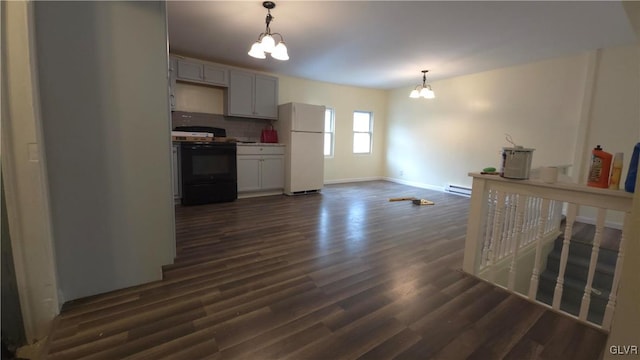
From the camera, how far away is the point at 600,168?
1.59 metres

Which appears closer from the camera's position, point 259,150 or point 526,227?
point 526,227

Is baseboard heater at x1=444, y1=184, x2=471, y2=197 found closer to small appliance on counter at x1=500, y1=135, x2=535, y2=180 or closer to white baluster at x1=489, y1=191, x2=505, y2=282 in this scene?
white baluster at x1=489, y1=191, x2=505, y2=282

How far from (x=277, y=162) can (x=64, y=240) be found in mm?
3600

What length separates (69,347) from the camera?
1.31 metres

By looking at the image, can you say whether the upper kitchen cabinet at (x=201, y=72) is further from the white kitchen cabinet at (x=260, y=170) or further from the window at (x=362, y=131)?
the window at (x=362, y=131)

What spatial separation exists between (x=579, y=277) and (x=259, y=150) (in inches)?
181

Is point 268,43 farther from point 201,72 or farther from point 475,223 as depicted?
point 475,223

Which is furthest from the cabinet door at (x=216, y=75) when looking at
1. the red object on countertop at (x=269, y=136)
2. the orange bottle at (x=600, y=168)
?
the orange bottle at (x=600, y=168)

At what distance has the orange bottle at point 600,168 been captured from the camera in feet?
5.07

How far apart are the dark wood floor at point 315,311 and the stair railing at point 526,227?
0.17 m

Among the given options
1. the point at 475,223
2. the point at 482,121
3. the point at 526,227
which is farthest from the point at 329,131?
the point at 475,223

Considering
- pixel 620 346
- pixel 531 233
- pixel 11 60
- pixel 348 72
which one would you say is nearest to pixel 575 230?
pixel 531 233

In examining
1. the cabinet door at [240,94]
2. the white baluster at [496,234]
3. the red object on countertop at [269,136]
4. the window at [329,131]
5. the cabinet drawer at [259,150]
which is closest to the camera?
the white baluster at [496,234]

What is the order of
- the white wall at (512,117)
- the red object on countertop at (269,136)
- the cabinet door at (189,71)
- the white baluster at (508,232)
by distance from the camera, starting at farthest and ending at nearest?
the red object on countertop at (269,136) → the cabinet door at (189,71) → the white wall at (512,117) → the white baluster at (508,232)
